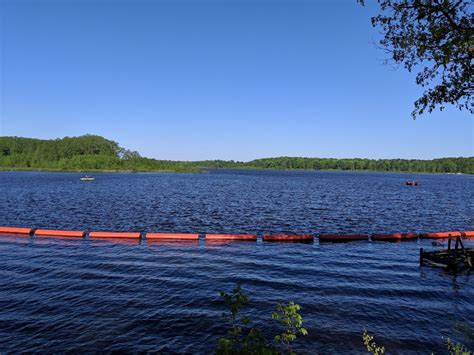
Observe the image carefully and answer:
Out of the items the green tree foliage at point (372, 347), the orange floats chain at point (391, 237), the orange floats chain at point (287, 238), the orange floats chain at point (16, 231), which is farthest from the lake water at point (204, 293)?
the orange floats chain at point (16, 231)

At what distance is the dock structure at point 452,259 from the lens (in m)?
25.3

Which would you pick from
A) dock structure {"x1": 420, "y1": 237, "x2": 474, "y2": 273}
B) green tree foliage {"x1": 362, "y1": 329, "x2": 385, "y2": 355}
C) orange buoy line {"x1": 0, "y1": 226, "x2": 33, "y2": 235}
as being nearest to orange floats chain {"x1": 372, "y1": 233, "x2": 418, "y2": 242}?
dock structure {"x1": 420, "y1": 237, "x2": 474, "y2": 273}

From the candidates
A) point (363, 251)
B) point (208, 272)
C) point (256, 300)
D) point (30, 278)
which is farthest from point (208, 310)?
point (363, 251)

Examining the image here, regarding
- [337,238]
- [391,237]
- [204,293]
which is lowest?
[204,293]

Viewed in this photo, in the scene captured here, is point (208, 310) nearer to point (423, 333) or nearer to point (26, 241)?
point (423, 333)

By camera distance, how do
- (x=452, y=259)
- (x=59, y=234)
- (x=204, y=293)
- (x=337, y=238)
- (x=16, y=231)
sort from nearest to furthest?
(x=204, y=293), (x=452, y=259), (x=59, y=234), (x=337, y=238), (x=16, y=231)

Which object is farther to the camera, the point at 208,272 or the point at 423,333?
the point at 208,272

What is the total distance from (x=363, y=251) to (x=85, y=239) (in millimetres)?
27028

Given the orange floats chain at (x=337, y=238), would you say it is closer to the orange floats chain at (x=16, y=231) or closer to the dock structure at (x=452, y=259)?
the dock structure at (x=452, y=259)

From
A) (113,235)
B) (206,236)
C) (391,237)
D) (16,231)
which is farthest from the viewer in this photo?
(16,231)

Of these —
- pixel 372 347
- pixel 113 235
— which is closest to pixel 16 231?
pixel 113 235

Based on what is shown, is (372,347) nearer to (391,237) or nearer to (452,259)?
(452,259)

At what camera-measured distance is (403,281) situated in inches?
892

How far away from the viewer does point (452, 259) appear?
1008 inches
